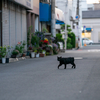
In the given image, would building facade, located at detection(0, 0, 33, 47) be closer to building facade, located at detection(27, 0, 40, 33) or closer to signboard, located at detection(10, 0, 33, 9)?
signboard, located at detection(10, 0, 33, 9)

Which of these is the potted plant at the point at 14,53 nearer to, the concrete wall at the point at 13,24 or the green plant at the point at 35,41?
the concrete wall at the point at 13,24

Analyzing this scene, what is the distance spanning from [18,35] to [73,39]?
25.2 metres

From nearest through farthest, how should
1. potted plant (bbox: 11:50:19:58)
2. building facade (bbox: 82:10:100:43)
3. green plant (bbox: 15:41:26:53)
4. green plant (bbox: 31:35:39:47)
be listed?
potted plant (bbox: 11:50:19:58)
green plant (bbox: 15:41:26:53)
green plant (bbox: 31:35:39:47)
building facade (bbox: 82:10:100:43)

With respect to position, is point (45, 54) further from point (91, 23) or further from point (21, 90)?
point (91, 23)

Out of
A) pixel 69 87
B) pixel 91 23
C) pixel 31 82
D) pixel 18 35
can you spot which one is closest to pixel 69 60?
pixel 31 82

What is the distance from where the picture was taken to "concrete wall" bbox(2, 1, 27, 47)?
782 inches

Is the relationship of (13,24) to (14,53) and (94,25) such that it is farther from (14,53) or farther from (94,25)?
(94,25)

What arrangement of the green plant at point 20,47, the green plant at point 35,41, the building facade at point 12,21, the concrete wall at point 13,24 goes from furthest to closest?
the green plant at point 35,41
the green plant at point 20,47
the concrete wall at point 13,24
the building facade at point 12,21

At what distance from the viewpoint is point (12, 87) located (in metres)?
8.74

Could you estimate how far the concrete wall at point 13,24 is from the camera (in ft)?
65.2

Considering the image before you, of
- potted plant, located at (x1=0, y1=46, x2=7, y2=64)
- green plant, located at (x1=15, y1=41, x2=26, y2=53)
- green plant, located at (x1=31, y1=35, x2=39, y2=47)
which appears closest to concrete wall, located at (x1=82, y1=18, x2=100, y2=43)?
green plant, located at (x1=31, y1=35, x2=39, y2=47)

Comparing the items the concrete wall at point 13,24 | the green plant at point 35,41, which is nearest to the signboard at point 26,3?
the concrete wall at point 13,24

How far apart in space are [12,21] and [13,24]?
31cm

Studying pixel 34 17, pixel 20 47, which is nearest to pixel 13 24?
pixel 20 47
